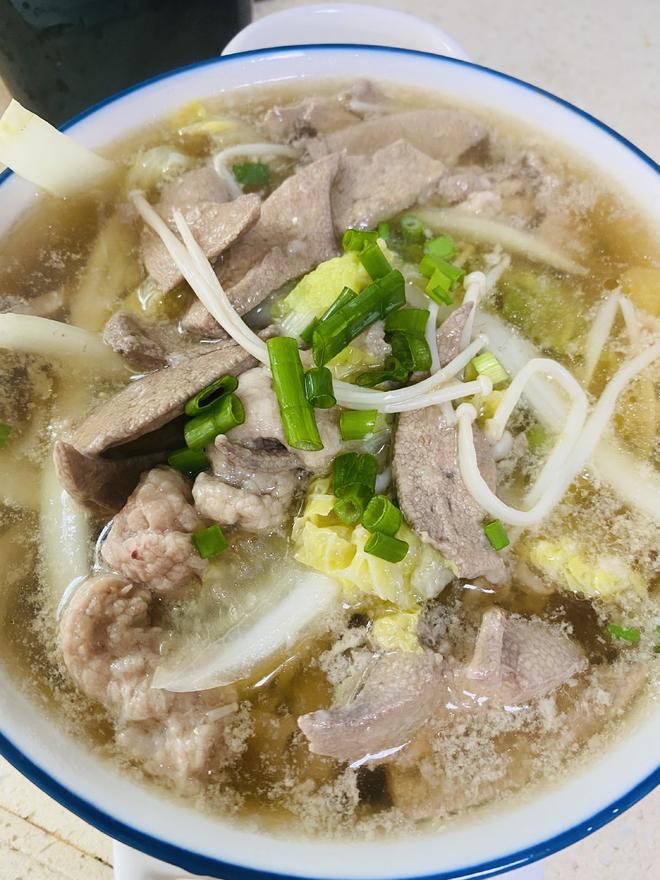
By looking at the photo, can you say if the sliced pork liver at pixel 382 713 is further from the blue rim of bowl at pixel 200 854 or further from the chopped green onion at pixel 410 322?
the chopped green onion at pixel 410 322

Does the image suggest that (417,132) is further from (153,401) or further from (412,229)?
(153,401)

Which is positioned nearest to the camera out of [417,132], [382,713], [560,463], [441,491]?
[382,713]

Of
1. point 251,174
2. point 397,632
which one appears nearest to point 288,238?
point 251,174

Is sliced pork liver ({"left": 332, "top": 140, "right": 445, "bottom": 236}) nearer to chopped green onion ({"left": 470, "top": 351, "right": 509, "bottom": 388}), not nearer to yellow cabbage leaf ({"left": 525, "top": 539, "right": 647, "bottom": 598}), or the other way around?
chopped green onion ({"left": 470, "top": 351, "right": 509, "bottom": 388})

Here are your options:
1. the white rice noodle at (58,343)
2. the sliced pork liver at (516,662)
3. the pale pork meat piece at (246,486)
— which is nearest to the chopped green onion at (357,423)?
the pale pork meat piece at (246,486)

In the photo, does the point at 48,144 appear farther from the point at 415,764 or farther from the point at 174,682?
the point at 415,764
